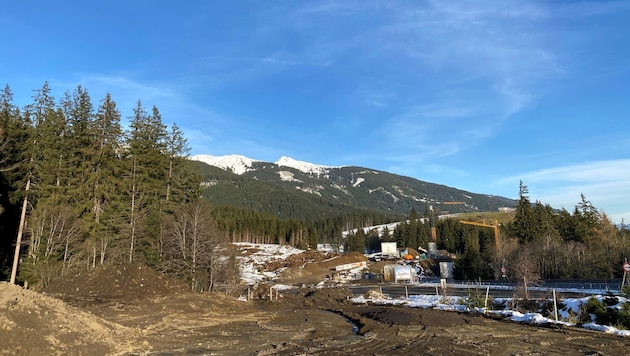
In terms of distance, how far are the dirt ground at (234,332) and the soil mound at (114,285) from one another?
0.43 metres

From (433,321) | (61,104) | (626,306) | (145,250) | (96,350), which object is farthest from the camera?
(61,104)

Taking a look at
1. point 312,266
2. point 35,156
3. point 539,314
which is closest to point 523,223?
point 312,266

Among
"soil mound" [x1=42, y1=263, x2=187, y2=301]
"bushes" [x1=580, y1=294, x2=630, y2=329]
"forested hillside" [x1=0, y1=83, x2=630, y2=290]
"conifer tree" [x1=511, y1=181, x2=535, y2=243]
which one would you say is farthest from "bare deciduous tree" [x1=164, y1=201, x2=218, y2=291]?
"conifer tree" [x1=511, y1=181, x2=535, y2=243]

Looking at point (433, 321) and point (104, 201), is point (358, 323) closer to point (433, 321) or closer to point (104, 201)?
point (433, 321)

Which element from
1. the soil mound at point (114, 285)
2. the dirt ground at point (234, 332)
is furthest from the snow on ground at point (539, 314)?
the soil mound at point (114, 285)

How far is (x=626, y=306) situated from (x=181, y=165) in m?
40.7

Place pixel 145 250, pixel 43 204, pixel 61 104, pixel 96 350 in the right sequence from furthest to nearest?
pixel 61 104 < pixel 145 250 < pixel 43 204 < pixel 96 350

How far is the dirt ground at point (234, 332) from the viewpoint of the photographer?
1379cm

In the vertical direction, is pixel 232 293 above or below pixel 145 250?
below

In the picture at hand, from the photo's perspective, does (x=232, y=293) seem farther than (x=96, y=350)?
Yes

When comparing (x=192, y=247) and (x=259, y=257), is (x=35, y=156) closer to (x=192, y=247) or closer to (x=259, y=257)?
(x=192, y=247)

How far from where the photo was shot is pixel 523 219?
252ft

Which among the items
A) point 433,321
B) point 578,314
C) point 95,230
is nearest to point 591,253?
point 578,314

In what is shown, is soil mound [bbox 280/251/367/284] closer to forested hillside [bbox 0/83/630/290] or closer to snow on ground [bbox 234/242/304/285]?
snow on ground [bbox 234/242/304/285]
